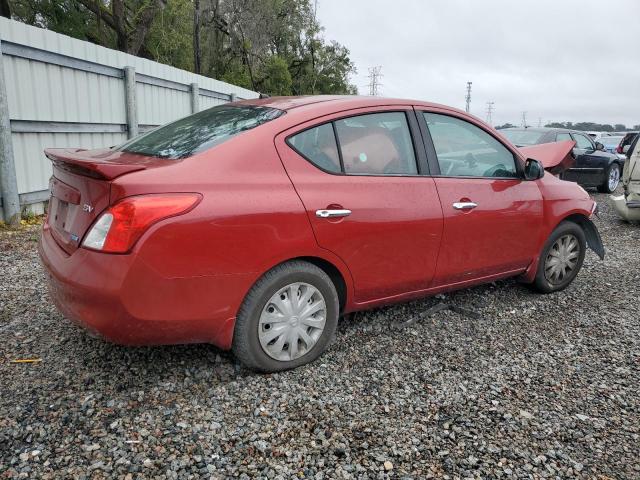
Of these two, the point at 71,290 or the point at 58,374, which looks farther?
the point at 58,374

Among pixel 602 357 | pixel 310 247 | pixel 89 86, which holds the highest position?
pixel 89 86

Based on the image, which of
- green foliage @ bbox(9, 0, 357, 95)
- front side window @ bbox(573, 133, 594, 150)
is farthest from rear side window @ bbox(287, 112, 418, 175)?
green foliage @ bbox(9, 0, 357, 95)

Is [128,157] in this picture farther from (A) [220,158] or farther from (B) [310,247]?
(B) [310,247]

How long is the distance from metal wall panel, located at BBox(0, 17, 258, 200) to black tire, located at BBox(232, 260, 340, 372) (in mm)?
4895

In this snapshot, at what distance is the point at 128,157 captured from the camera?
283cm

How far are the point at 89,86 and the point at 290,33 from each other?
117 feet

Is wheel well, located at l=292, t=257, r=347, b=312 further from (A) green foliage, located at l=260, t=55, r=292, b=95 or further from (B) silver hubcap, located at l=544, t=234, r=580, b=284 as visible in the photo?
(A) green foliage, located at l=260, t=55, r=292, b=95

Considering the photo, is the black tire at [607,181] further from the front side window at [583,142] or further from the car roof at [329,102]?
the car roof at [329,102]

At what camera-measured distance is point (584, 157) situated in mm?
11977

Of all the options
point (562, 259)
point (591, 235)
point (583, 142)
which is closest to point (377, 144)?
point (562, 259)

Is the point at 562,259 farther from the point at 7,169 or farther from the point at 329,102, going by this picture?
the point at 7,169

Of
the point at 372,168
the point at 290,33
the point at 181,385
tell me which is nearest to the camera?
the point at 181,385

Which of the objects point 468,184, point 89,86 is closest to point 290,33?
point 89,86

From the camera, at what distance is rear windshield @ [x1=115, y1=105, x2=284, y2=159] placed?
9.20ft
